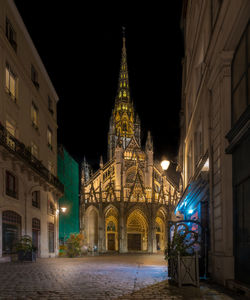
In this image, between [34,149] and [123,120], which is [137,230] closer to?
[123,120]

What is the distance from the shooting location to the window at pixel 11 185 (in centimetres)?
1989

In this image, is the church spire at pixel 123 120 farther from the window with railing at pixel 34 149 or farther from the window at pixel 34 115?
the window with railing at pixel 34 149

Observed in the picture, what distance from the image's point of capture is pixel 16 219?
20969 millimetres

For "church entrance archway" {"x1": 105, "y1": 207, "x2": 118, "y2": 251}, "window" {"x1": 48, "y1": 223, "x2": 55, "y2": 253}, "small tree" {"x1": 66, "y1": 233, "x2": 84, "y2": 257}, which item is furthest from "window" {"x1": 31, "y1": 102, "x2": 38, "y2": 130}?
"church entrance archway" {"x1": 105, "y1": 207, "x2": 118, "y2": 251}

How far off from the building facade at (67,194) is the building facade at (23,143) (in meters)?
13.6

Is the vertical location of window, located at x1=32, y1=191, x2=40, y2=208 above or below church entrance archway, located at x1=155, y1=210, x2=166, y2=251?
above

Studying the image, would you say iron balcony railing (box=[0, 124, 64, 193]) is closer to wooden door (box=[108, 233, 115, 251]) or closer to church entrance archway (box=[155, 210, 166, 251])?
wooden door (box=[108, 233, 115, 251])

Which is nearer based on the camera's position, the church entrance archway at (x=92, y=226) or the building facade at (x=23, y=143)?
the building facade at (x=23, y=143)

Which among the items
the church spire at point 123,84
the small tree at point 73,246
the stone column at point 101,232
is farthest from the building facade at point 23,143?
the church spire at point 123,84

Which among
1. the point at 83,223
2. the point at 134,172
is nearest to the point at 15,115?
the point at 83,223

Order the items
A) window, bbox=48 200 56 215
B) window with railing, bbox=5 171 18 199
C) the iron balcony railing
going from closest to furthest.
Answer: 1. the iron balcony railing
2. window with railing, bbox=5 171 18 199
3. window, bbox=48 200 56 215

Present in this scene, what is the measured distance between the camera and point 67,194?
4841 centimetres

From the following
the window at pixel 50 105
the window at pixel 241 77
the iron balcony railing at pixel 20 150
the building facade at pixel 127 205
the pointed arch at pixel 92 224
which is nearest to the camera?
the window at pixel 241 77

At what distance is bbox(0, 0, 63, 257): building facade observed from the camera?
19547mm
